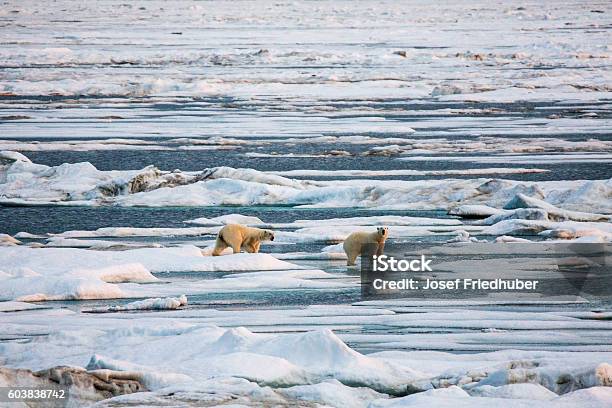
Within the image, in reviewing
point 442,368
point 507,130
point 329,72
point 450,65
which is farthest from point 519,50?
point 442,368

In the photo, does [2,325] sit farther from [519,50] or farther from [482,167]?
[519,50]

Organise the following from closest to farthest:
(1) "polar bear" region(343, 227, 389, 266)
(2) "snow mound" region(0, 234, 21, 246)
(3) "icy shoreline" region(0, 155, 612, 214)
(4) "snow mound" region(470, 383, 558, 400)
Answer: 1. (4) "snow mound" region(470, 383, 558, 400)
2. (1) "polar bear" region(343, 227, 389, 266)
3. (2) "snow mound" region(0, 234, 21, 246)
4. (3) "icy shoreline" region(0, 155, 612, 214)

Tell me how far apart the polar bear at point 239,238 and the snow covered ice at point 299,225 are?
10cm

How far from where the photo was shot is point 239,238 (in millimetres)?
8938

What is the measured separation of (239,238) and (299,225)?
1.69 m

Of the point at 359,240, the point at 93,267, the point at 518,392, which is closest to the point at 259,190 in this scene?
the point at 359,240

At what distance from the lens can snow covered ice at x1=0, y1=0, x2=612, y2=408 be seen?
17.0ft

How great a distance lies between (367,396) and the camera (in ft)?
16.2

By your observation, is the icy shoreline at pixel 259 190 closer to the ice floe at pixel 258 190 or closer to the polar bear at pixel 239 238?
the ice floe at pixel 258 190

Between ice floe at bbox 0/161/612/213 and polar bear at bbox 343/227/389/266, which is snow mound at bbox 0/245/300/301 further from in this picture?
ice floe at bbox 0/161/612/213

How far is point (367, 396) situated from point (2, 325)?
246cm

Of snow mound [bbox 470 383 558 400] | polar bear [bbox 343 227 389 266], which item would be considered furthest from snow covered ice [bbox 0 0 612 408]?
polar bear [bbox 343 227 389 266]

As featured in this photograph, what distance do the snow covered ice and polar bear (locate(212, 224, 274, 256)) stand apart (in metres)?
0.10

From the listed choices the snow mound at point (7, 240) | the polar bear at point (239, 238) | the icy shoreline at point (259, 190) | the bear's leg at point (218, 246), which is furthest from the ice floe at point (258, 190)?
the bear's leg at point (218, 246)
